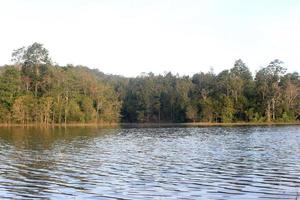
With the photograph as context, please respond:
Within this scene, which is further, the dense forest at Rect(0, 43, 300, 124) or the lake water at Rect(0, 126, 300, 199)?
the dense forest at Rect(0, 43, 300, 124)

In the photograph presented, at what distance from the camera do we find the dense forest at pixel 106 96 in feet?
412

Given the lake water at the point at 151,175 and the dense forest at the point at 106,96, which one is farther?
the dense forest at the point at 106,96

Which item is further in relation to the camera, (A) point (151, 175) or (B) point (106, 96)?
(B) point (106, 96)

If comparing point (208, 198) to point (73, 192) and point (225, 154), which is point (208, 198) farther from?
point (225, 154)

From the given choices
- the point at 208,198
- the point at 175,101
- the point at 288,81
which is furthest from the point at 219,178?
the point at 175,101

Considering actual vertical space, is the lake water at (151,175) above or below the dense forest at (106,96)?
below

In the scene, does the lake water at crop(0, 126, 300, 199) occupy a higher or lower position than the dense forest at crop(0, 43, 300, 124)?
lower

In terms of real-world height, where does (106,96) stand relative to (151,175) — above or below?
above

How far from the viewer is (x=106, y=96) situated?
144750mm

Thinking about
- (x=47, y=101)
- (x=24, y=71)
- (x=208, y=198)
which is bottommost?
(x=208, y=198)

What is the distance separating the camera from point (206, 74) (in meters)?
168

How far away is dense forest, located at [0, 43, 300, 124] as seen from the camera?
125438mm

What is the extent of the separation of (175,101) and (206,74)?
61.7ft

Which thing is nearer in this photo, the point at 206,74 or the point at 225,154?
the point at 225,154
